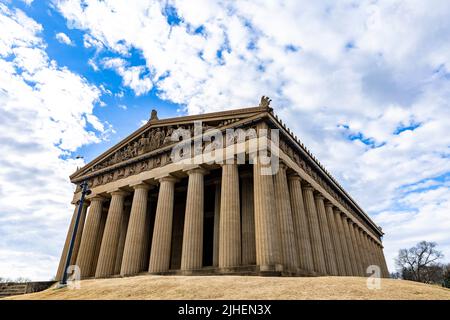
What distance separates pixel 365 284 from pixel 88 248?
30098mm

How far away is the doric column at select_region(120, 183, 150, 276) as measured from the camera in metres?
27.1

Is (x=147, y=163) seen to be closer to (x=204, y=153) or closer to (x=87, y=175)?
(x=204, y=153)

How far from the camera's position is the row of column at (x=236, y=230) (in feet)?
71.8

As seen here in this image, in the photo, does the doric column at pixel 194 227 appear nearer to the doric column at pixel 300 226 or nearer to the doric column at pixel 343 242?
the doric column at pixel 300 226

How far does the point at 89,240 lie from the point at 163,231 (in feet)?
38.7

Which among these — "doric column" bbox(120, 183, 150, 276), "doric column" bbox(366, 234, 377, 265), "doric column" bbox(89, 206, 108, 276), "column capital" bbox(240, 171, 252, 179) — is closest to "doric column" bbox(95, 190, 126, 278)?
"doric column" bbox(120, 183, 150, 276)

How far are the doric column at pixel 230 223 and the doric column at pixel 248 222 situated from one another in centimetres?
401

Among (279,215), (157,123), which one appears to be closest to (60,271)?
(157,123)

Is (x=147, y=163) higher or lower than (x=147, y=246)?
higher

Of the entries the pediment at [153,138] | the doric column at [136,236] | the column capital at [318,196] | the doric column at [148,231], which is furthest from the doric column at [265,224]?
the doric column at [148,231]

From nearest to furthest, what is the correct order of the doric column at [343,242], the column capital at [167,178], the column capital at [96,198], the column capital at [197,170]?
the column capital at [197,170]
the column capital at [167,178]
the column capital at [96,198]
the doric column at [343,242]

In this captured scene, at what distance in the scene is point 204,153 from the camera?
1057 inches

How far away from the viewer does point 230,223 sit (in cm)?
2236

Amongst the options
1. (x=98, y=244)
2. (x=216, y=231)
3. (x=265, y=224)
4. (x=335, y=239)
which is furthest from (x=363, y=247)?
(x=98, y=244)
